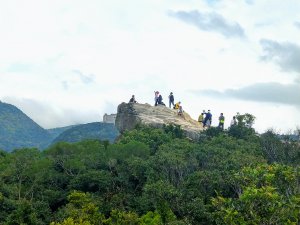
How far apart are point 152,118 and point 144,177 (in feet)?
76.1

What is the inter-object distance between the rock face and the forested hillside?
2.79m

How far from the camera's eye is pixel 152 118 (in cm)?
7612

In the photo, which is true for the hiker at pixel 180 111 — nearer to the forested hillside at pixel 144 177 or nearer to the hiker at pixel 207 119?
the hiker at pixel 207 119

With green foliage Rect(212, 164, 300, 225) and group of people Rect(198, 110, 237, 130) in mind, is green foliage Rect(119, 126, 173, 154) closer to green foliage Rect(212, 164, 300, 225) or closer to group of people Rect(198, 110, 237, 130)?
group of people Rect(198, 110, 237, 130)

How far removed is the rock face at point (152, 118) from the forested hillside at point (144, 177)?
279 cm

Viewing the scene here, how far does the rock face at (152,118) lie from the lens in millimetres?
73875

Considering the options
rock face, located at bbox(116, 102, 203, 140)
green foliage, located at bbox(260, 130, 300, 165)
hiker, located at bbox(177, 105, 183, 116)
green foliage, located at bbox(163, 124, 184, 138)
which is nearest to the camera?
green foliage, located at bbox(260, 130, 300, 165)

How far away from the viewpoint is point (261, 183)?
3184 centimetres

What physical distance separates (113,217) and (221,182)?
36.3ft

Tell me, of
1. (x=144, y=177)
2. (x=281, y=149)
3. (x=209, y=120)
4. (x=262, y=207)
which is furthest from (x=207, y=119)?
(x=262, y=207)

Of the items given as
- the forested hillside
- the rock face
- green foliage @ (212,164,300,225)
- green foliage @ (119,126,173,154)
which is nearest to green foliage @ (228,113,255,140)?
the forested hillside

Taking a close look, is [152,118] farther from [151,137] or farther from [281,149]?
[281,149]

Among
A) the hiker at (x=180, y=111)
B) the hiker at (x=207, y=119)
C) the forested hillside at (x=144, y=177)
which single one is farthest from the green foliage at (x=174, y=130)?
the hiker at (x=180, y=111)

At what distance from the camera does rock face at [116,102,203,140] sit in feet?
242
